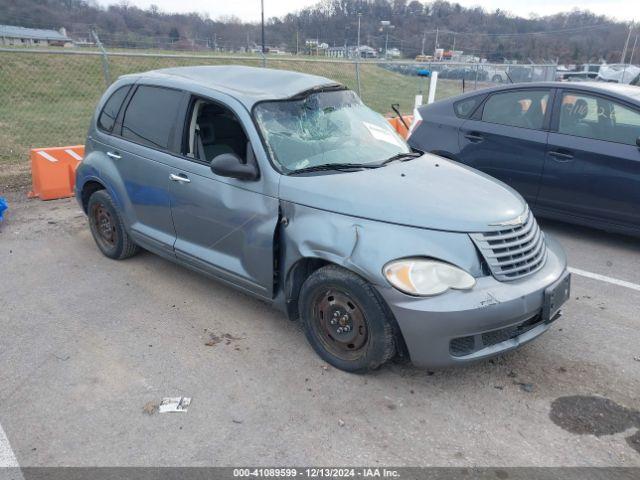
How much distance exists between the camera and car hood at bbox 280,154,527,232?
2.98m

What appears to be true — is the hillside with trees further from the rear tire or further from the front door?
the front door

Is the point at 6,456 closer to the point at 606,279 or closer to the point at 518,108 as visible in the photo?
the point at 606,279

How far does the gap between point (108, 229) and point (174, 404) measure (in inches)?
102

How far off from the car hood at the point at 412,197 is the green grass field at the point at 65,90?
801cm

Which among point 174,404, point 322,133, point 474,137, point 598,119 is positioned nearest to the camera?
point 174,404

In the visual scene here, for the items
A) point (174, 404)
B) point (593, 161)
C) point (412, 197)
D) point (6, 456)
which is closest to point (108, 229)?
point (174, 404)

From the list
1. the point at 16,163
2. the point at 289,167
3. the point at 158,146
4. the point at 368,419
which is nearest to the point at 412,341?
the point at 368,419

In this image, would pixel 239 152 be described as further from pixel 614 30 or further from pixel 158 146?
pixel 614 30

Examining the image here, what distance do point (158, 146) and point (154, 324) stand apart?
144 cm

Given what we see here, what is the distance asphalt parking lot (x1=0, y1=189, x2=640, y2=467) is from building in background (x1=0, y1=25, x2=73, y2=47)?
25667mm

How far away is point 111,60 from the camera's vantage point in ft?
66.9

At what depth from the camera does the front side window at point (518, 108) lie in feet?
18.4

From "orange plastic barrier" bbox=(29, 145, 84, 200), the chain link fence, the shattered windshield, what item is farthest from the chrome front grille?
the chain link fence

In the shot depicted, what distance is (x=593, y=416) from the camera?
2.88 m
